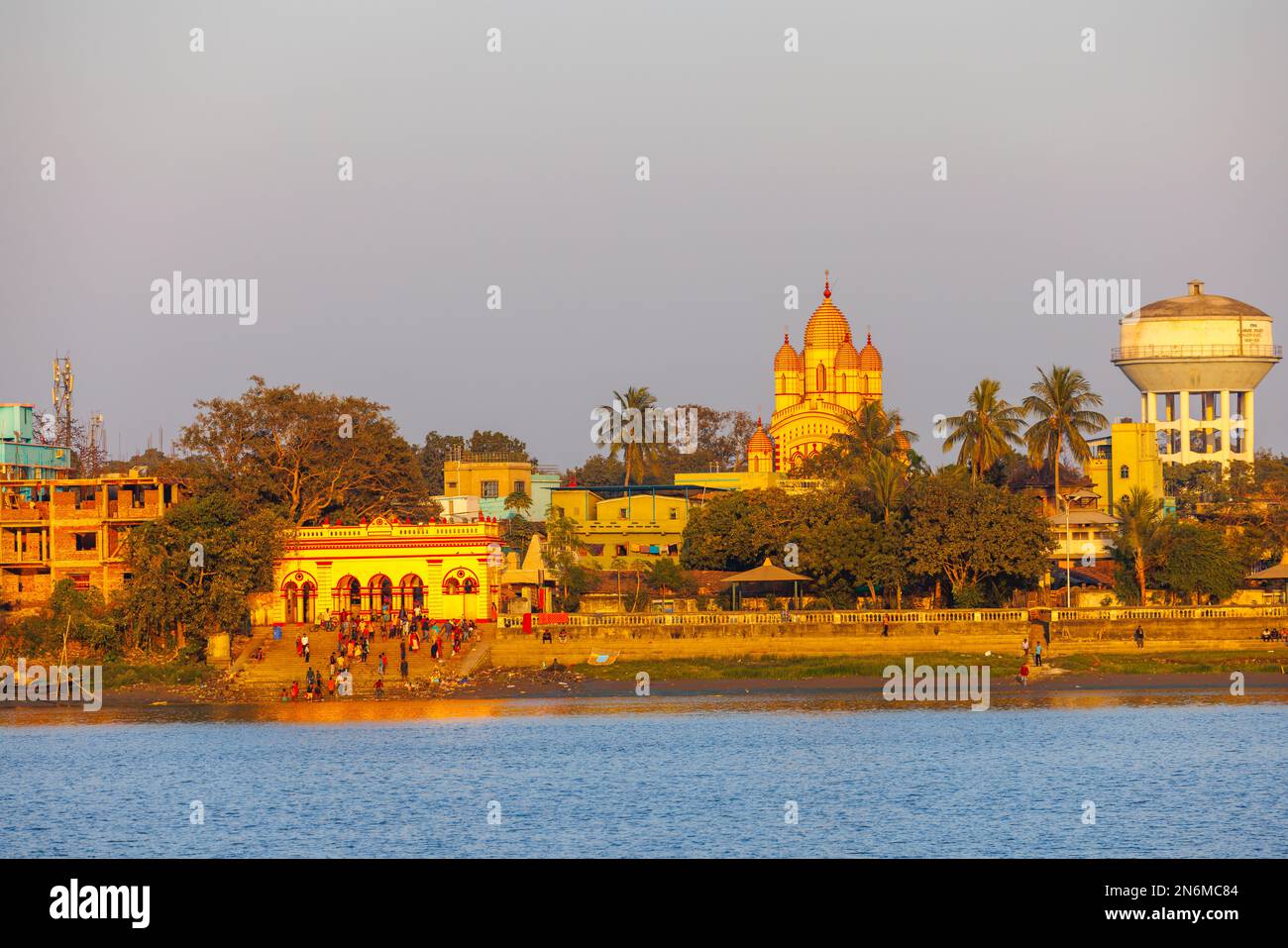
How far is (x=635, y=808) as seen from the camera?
3741 cm

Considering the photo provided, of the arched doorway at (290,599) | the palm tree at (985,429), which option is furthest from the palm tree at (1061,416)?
the arched doorway at (290,599)

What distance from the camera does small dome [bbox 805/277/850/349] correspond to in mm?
120312

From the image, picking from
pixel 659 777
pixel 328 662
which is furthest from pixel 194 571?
pixel 659 777

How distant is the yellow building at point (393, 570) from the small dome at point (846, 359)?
2165 inches

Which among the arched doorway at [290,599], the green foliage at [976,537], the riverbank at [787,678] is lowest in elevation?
the riverbank at [787,678]

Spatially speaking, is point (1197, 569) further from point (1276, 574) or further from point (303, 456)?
point (303, 456)

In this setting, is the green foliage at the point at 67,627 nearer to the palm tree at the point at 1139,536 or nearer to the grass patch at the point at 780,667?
the grass patch at the point at 780,667

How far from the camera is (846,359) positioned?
118 meters

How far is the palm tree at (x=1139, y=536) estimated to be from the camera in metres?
66.6

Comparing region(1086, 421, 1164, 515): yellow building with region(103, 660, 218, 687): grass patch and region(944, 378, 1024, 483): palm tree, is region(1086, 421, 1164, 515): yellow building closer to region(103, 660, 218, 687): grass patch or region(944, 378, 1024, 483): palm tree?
region(944, 378, 1024, 483): palm tree

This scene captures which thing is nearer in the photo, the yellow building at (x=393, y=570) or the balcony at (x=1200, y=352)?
the yellow building at (x=393, y=570)

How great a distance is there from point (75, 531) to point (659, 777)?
3332cm
